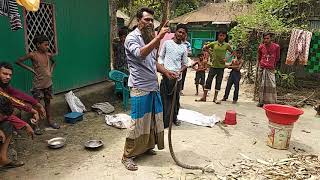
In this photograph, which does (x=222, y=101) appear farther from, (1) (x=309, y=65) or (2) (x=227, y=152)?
(2) (x=227, y=152)

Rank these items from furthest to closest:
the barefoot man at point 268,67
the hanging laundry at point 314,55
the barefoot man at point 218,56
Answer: the hanging laundry at point 314,55, the barefoot man at point 218,56, the barefoot man at point 268,67

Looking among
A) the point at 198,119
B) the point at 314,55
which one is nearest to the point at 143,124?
the point at 198,119

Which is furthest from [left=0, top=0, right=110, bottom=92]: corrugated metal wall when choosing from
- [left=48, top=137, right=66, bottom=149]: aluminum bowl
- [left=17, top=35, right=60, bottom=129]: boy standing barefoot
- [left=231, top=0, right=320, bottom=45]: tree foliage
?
[left=231, top=0, right=320, bottom=45]: tree foliage

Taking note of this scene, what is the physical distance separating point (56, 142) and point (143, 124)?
155cm

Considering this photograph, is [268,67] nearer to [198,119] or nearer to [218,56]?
[218,56]

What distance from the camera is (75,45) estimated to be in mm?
6691

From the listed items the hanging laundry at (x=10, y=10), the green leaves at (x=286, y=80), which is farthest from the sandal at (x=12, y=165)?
the green leaves at (x=286, y=80)

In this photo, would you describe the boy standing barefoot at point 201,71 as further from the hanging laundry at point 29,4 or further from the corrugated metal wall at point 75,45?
the hanging laundry at point 29,4

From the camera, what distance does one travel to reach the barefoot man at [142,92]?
11.9ft

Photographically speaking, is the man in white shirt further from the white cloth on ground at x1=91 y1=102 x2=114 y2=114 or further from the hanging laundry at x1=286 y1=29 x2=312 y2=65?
the hanging laundry at x1=286 y1=29 x2=312 y2=65

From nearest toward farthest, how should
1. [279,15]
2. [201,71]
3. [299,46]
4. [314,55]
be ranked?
[299,46]
[314,55]
[201,71]
[279,15]

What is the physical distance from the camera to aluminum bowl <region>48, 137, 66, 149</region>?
448cm

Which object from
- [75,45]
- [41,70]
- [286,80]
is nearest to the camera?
[41,70]

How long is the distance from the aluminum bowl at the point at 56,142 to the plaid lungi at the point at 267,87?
4.86 metres
